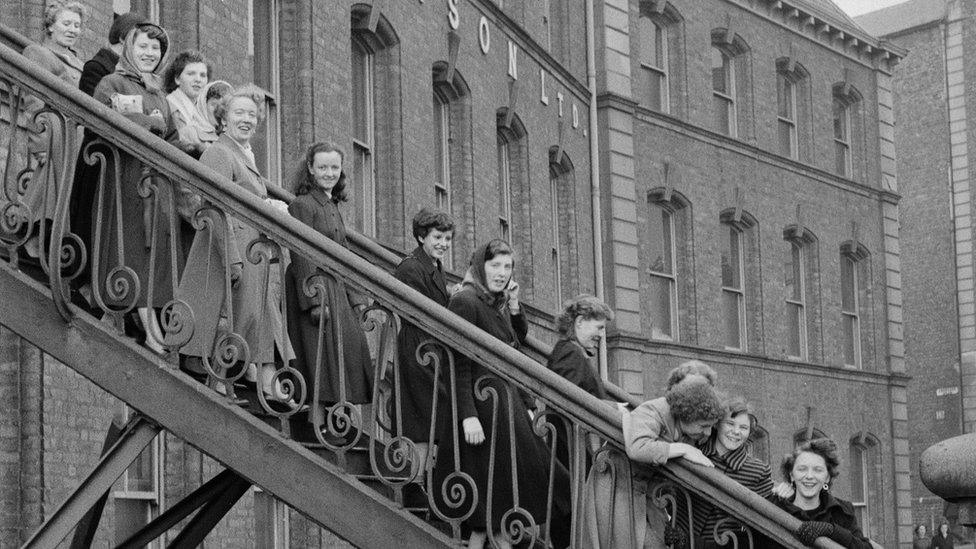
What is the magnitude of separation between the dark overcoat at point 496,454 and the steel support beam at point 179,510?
98 cm

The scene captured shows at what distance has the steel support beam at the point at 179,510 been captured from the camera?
7543 mm

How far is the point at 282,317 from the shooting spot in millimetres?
7590

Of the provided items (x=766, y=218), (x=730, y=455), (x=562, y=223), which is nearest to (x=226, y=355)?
(x=730, y=455)

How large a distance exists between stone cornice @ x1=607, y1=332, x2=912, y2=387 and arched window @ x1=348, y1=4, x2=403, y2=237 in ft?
33.5

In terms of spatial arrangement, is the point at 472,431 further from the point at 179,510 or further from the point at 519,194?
the point at 519,194

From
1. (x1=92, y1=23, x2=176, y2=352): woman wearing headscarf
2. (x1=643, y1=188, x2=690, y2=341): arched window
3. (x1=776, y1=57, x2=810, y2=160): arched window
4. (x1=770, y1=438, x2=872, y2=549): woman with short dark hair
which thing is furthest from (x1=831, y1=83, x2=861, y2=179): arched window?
(x1=92, y1=23, x2=176, y2=352): woman wearing headscarf

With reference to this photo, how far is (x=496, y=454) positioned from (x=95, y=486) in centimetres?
174

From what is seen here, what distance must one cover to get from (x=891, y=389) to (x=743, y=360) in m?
5.80

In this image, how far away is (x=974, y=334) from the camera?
4116cm

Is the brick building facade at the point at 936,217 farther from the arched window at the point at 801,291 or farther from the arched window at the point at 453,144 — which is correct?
the arched window at the point at 453,144

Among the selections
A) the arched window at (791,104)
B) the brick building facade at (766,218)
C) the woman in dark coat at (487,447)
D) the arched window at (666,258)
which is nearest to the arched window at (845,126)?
the brick building facade at (766,218)

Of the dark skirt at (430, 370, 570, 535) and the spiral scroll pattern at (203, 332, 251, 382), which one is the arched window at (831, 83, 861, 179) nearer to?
the dark skirt at (430, 370, 570, 535)

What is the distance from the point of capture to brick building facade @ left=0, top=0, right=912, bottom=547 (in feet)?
40.8

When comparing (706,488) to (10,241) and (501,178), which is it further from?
(501,178)
